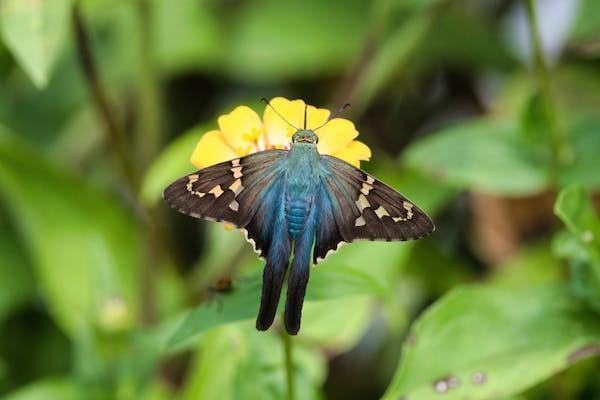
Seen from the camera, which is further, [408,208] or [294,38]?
[294,38]

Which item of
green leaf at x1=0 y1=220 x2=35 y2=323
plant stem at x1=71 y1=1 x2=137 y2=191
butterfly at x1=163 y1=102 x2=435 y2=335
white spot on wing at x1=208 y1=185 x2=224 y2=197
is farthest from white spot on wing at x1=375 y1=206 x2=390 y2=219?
green leaf at x1=0 y1=220 x2=35 y2=323

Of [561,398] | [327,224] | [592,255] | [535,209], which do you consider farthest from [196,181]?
[535,209]

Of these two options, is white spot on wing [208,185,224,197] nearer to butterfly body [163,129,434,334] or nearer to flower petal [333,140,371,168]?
butterfly body [163,129,434,334]

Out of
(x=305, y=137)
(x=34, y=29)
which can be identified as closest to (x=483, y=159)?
(x=305, y=137)

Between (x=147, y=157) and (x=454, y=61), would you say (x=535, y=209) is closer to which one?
(x=454, y=61)

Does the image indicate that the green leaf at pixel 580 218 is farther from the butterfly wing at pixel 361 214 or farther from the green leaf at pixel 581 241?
the butterfly wing at pixel 361 214

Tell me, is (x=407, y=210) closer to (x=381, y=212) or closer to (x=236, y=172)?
(x=381, y=212)
